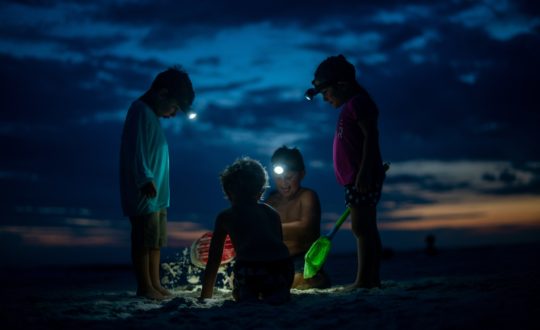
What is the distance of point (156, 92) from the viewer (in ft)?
16.4

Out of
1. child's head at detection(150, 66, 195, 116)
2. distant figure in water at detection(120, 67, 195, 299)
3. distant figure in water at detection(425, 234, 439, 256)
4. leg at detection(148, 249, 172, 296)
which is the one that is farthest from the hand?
distant figure in water at detection(425, 234, 439, 256)

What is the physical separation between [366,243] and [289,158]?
57.0 inches

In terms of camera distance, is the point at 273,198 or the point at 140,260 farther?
the point at 273,198

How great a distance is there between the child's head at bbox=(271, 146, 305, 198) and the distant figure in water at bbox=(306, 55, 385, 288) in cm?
83

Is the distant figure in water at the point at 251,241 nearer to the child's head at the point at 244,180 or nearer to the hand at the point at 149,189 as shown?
the child's head at the point at 244,180

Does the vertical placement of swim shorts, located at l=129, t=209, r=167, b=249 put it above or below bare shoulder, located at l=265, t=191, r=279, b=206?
below

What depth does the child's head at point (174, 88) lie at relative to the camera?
4.99 metres

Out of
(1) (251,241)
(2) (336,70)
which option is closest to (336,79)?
(2) (336,70)

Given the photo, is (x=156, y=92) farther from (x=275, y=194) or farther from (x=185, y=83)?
(x=275, y=194)

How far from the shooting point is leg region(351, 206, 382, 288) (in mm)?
4531

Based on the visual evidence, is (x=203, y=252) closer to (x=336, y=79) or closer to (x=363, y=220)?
(x=363, y=220)

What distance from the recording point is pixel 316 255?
197 inches

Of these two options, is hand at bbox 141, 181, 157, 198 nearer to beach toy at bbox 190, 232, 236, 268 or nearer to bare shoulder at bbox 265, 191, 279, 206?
beach toy at bbox 190, 232, 236, 268

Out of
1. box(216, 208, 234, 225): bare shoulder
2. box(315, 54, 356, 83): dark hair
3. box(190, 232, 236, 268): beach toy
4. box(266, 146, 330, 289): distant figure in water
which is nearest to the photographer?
box(216, 208, 234, 225): bare shoulder
